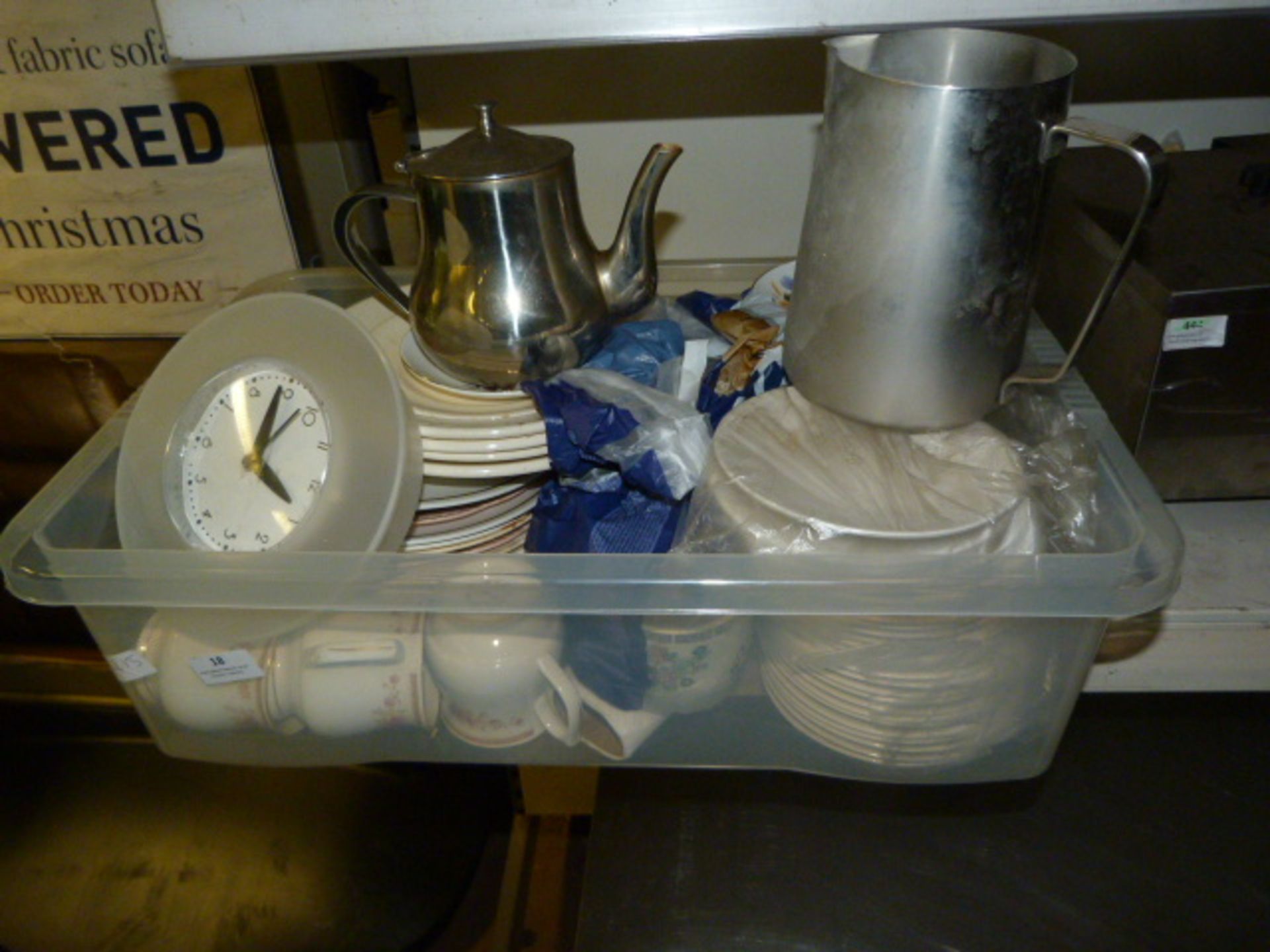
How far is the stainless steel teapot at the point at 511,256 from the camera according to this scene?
541 mm

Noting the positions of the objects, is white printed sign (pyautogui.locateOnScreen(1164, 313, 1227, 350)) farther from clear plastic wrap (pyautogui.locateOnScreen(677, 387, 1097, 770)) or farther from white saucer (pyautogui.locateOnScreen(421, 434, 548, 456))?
white saucer (pyautogui.locateOnScreen(421, 434, 548, 456))

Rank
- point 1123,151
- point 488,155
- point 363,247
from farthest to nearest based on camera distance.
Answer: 1. point 363,247
2. point 488,155
3. point 1123,151

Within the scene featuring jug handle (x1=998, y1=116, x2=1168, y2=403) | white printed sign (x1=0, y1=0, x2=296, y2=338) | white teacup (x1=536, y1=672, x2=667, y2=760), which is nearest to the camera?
jug handle (x1=998, y1=116, x2=1168, y2=403)

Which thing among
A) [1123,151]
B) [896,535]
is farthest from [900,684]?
[1123,151]

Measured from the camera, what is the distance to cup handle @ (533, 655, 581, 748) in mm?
511

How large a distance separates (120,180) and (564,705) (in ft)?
2.03

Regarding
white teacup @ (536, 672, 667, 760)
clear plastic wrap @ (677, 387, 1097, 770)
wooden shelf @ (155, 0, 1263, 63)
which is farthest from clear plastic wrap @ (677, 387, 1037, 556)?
wooden shelf @ (155, 0, 1263, 63)

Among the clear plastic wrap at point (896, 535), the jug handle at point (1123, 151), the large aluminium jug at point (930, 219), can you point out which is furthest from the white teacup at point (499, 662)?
the jug handle at point (1123, 151)

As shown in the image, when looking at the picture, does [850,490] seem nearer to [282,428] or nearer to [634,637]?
[634,637]

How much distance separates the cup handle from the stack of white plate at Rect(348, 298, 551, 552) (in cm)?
13

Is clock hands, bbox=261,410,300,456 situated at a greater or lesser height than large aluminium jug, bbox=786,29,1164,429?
lesser

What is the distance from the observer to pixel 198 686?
53cm

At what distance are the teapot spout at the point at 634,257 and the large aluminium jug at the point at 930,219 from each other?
11 centimetres

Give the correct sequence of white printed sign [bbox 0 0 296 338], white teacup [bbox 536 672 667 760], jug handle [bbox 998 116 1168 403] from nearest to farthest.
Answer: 1. jug handle [bbox 998 116 1168 403]
2. white teacup [bbox 536 672 667 760]
3. white printed sign [bbox 0 0 296 338]
